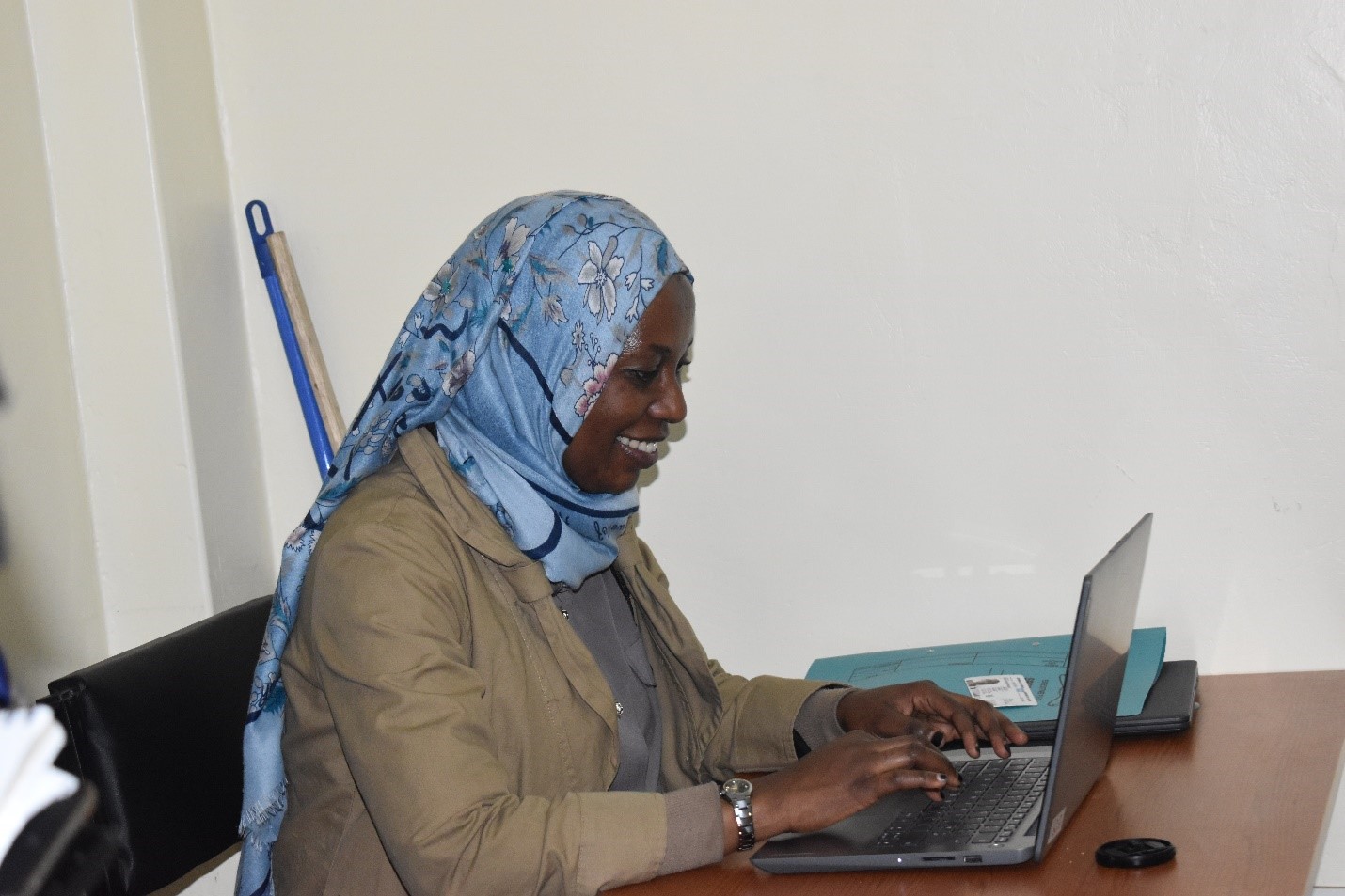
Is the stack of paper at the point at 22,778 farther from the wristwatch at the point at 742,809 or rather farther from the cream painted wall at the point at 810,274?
the cream painted wall at the point at 810,274

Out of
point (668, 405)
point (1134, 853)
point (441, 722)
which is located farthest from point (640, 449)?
point (1134, 853)

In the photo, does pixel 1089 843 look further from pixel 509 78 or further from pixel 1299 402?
pixel 509 78

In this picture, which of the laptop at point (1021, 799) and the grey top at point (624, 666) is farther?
the grey top at point (624, 666)

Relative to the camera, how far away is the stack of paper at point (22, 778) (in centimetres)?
35

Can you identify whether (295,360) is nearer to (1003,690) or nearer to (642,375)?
(642,375)

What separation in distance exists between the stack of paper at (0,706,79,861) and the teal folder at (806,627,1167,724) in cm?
136

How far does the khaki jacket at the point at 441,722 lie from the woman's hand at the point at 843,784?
0.10m

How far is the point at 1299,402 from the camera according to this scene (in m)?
1.82

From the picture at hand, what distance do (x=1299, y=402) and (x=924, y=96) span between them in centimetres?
69

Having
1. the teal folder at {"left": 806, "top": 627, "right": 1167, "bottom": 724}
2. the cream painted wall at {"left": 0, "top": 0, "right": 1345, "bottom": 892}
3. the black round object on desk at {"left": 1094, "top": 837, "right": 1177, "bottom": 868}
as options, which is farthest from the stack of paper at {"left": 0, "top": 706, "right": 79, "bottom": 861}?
the cream painted wall at {"left": 0, "top": 0, "right": 1345, "bottom": 892}

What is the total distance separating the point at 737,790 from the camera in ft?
4.05

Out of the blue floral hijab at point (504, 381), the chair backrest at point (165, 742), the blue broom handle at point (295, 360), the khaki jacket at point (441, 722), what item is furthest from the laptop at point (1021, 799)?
the blue broom handle at point (295, 360)

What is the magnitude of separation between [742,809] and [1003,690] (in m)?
0.58

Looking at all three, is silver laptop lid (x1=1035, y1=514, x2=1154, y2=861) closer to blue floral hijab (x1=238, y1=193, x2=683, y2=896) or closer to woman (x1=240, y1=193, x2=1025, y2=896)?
woman (x1=240, y1=193, x2=1025, y2=896)
